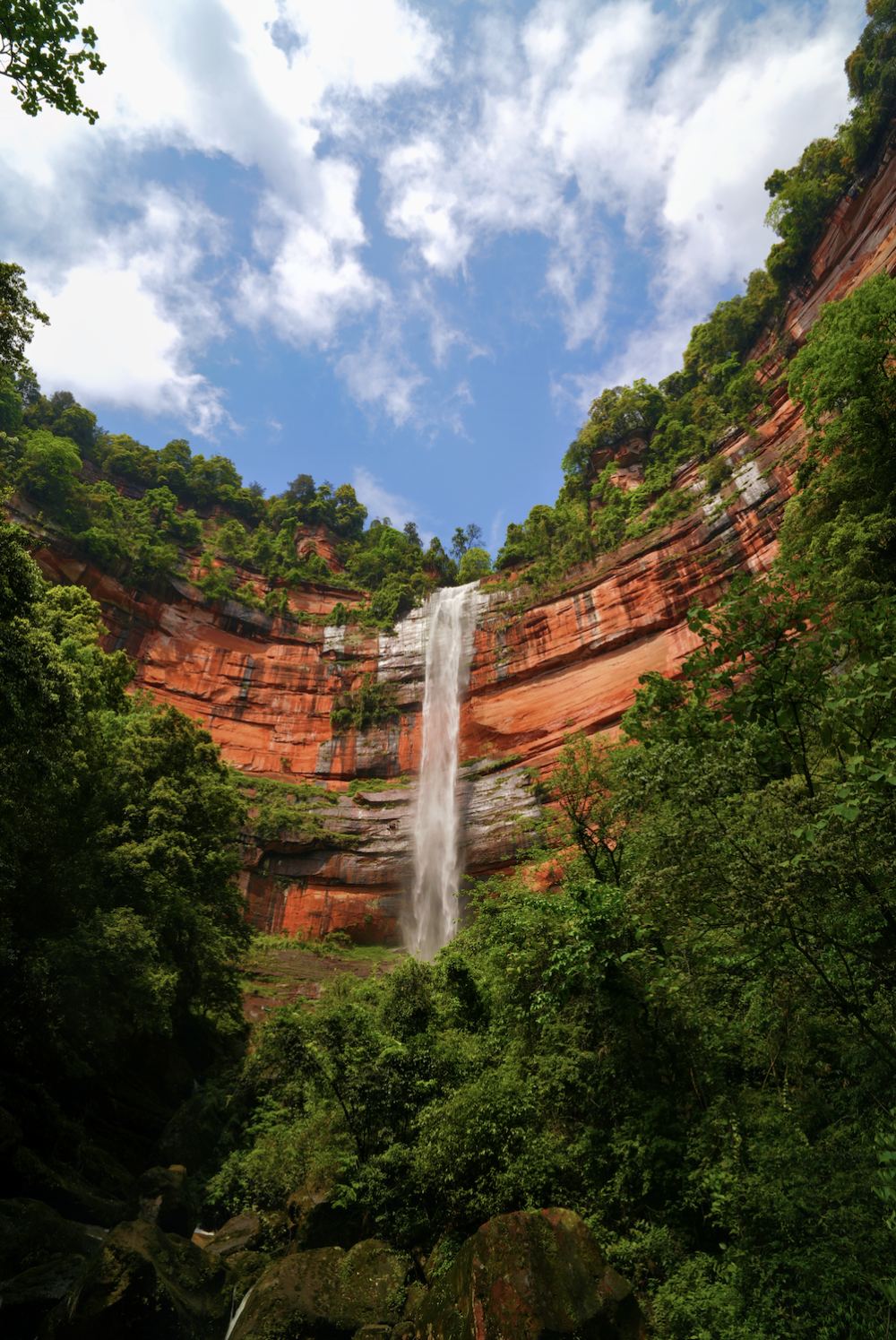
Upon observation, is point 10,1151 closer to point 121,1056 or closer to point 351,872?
point 121,1056

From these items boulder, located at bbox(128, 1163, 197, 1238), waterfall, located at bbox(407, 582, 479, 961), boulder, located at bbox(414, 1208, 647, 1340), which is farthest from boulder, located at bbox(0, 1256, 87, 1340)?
waterfall, located at bbox(407, 582, 479, 961)

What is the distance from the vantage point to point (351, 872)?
30547 millimetres

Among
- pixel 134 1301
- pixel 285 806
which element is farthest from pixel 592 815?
pixel 285 806

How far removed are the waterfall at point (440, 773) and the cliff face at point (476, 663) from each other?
72cm

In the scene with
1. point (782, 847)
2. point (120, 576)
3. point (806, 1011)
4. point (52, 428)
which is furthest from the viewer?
point (52, 428)

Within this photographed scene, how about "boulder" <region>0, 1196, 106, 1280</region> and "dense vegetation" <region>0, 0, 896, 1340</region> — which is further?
"boulder" <region>0, 1196, 106, 1280</region>

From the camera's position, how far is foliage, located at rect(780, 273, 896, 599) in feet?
39.7

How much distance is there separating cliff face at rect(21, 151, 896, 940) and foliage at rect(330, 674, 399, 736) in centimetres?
54

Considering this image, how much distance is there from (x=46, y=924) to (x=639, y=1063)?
10969 millimetres

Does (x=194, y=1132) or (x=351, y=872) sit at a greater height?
(x=351, y=872)

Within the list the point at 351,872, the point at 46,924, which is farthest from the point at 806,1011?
the point at 351,872

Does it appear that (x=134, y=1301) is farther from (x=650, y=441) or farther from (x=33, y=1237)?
(x=650, y=441)

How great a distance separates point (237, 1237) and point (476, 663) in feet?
90.3

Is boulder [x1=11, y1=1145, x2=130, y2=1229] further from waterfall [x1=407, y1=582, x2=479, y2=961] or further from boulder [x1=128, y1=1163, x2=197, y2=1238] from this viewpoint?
waterfall [x1=407, y1=582, x2=479, y2=961]
